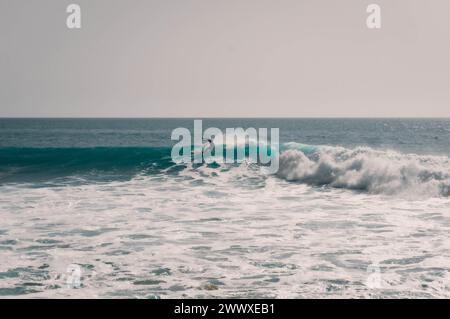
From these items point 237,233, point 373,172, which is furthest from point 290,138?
point 237,233

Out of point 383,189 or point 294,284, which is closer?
point 294,284

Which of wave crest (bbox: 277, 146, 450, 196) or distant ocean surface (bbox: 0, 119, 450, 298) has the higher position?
wave crest (bbox: 277, 146, 450, 196)

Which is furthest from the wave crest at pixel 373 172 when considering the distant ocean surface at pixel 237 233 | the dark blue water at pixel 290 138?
the dark blue water at pixel 290 138

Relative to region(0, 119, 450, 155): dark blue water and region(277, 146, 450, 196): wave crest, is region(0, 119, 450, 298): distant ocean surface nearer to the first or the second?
region(277, 146, 450, 196): wave crest

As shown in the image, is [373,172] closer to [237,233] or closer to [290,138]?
[237,233]

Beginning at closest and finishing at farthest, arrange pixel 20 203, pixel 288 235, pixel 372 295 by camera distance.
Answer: pixel 372 295 → pixel 288 235 → pixel 20 203

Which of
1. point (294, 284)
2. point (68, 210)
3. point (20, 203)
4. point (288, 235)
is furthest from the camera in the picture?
point (20, 203)

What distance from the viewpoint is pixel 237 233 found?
1226cm

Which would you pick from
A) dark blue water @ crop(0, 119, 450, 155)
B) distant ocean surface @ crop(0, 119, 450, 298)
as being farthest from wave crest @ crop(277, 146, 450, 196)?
dark blue water @ crop(0, 119, 450, 155)

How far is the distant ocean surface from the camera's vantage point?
8305 millimetres

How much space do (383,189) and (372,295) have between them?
12.0 m
